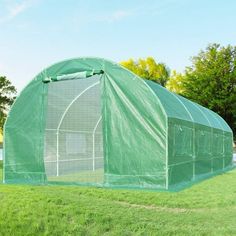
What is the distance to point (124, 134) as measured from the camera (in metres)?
10.1

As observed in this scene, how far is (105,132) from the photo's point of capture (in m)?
10.3

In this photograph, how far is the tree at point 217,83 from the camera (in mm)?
31656

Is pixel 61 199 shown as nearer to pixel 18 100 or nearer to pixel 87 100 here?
pixel 18 100

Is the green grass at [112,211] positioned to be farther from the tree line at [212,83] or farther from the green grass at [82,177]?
the tree line at [212,83]

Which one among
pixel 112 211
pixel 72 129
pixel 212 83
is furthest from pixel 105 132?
pixel 212 83

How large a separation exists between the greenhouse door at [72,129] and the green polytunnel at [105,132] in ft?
0.10

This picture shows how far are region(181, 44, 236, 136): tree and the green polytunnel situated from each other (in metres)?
16.3

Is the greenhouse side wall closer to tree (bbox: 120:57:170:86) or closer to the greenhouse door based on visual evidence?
the greenhouse door

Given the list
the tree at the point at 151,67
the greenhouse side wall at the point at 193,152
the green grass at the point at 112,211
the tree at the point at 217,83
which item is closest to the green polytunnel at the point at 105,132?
the greenhouse side wall at the point at 193,152

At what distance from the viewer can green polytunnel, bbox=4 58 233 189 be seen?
984 cm

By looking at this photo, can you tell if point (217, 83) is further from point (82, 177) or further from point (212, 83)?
point (82, 177)

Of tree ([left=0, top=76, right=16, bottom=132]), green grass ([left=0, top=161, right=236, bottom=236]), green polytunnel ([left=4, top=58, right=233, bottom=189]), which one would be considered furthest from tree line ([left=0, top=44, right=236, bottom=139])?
green grass ([left=0, top=161, right=236, bottom=236])

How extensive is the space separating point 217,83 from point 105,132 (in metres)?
23.6

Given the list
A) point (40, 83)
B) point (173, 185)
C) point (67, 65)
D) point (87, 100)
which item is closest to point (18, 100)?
point (40, 83)
